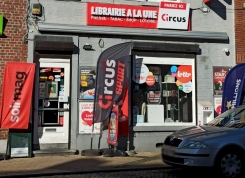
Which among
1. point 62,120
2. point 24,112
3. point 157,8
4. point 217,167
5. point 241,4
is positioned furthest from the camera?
point 241,4

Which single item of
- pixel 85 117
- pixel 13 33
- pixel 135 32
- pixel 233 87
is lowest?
pixel 85 117

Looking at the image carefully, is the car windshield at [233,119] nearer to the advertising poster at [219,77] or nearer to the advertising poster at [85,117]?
the advertising poster at [219,77]

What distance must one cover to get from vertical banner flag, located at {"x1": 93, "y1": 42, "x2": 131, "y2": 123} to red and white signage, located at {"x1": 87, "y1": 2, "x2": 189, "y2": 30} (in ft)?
2.81

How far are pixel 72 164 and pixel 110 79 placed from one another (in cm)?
285

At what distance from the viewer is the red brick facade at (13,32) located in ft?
35.9

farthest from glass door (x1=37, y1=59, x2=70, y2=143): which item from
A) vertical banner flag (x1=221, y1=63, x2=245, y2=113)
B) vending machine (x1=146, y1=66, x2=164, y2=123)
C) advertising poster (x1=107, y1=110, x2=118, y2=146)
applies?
Result: vertical banner flag (x1=221, y1=63, x2=245, y2=113)

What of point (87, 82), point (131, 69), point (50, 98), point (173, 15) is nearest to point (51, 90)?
point (50, 98)

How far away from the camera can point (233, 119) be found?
854 cm

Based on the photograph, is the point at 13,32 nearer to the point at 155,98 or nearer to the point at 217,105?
the point at 155,98

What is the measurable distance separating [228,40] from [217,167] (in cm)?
639

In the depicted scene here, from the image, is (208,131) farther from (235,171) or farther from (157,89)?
(157,89)

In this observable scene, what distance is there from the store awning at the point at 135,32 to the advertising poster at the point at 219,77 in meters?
1.01

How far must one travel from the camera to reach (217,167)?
7457 millimetres

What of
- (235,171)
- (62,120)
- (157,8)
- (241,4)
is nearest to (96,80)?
(62,120)
